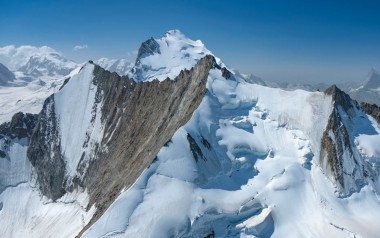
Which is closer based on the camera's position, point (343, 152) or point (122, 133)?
point (343, 152)

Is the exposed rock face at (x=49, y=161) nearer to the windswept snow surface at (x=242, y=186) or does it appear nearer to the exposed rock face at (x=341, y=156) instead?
the windswept snow surface at (x=242, y=186)

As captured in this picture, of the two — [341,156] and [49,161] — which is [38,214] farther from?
[341,156]

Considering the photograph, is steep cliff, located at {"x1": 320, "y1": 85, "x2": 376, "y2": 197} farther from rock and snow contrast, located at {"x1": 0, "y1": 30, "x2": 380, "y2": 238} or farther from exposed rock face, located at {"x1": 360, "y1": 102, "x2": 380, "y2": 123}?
exposed rock face, located at {"x1": 360, "y1": 102, "x2": 380, "y2": 123}

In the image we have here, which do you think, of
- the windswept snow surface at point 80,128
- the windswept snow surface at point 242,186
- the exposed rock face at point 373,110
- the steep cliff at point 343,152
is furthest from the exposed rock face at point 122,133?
the exposed rock face at point 373,110

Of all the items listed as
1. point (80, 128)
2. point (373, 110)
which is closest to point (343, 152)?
point (373, 110)

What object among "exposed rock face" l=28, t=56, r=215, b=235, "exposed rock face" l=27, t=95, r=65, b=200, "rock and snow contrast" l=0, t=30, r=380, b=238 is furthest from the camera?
"exposed rock face" l=27, t=95, r=65, b=200

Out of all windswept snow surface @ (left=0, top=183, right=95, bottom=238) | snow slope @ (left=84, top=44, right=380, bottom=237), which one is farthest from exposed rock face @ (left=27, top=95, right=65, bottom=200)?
snow slope @ (left=84, top=44, right=380, bottom=237)
